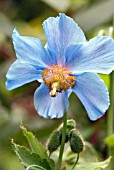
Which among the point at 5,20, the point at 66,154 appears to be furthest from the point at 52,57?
the point at 5,20

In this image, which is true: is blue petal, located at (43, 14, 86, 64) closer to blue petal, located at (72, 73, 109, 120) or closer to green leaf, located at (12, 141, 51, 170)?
blue petal, located at (72, 73, 109, 120)

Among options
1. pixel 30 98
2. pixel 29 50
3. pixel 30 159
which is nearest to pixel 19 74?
pixel 29 50

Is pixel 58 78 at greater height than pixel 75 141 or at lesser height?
greater

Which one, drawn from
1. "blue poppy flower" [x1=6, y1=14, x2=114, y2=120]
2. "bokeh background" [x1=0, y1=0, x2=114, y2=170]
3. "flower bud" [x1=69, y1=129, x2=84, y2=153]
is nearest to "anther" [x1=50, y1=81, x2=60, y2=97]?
"blue poppy flower" [x1=6, y1=14, x2=114, y2=120]

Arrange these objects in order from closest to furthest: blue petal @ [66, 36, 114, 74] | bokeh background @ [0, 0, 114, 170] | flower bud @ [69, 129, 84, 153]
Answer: blue petal @ [66, 36, 114, 74], flower bud @ [69, 129, 84, 153], bokeh background @ [0, 0, 114, 170]

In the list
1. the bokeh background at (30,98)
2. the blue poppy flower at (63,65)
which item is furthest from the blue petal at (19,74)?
the bokeh background at (30,98)

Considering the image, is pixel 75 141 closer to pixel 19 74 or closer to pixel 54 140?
pixel 54 140

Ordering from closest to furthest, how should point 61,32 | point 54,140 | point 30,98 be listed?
point 61,32 < point 54,140 < point 30,98

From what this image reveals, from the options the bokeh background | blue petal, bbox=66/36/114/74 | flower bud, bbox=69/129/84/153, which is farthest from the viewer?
the bokeh background
